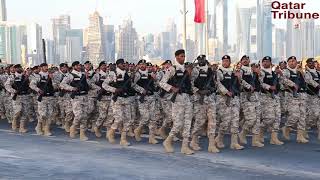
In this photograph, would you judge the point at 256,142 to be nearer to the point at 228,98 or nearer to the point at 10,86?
the point at 228,98

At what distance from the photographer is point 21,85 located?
13.0 m

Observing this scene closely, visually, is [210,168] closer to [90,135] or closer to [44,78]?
[90,135]

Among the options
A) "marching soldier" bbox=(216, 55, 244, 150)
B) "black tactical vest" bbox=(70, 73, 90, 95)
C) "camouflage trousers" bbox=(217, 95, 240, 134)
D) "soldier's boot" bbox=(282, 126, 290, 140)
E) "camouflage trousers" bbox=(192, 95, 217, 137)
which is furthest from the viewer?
"black tactical vest" bbox=(70, 73, 90, 95)

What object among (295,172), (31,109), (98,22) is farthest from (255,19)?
(295,172)

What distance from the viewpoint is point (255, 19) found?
77.5 metres

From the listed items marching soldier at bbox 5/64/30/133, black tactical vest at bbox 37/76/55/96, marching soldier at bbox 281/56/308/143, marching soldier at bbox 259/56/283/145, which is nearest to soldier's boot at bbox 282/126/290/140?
marching soldier at bbox 281/56/308/143

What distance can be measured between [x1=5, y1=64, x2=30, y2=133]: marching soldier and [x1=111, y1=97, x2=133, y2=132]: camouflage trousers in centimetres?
368

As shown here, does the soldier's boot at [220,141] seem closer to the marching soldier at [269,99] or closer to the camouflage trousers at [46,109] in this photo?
the marching soldier at [269,99]

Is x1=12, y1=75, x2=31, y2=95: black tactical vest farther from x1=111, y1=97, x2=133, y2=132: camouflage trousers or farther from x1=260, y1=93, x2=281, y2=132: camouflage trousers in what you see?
x1=260, y1=93, x2=281, y2=132: camouflage trousers

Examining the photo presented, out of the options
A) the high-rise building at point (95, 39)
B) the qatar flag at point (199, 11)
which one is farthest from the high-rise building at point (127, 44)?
the qatar flag at point (199, 11)

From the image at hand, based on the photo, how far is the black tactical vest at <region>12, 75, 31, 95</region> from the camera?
1301 cm

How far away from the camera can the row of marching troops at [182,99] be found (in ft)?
29.7

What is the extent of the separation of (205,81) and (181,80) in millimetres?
431

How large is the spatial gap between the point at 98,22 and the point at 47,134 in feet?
345
